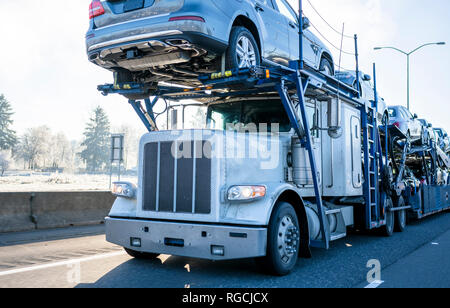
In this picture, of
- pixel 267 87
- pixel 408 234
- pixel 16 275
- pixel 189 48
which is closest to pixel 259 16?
pixel 267 87

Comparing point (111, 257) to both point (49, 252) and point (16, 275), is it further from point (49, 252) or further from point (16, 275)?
point (16, 275)

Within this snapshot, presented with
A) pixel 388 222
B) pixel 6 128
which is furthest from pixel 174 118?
pixel 6 128

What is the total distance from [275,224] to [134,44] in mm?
2750

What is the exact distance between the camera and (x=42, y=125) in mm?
115938

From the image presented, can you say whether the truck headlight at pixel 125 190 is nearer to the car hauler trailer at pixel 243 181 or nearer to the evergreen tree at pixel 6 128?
the car hauler trailer at pixel 243 181

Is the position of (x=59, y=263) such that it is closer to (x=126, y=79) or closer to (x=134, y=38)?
(x=126, y=79)

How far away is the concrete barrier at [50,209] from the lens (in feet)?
26.5

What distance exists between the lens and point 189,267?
5.49 meters

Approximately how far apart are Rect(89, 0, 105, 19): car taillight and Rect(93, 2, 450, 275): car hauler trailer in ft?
3.43

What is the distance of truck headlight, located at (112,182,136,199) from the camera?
5484 millimetres

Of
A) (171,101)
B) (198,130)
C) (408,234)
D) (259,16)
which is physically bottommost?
(408,234)

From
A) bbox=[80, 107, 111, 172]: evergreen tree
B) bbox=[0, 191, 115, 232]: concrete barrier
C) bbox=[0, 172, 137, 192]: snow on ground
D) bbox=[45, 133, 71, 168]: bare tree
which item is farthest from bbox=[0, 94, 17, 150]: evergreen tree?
bbox=[0, 191, 115, 232]: concrete barrier

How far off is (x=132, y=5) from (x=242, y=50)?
1550 mm

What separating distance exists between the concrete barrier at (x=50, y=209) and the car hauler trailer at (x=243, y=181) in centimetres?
341
